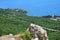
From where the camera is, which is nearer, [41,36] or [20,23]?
[41,36]

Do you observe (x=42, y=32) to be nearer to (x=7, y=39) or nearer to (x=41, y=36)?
(x=41, y=36)

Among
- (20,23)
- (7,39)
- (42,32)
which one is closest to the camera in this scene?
(7,39)

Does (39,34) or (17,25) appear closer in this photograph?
(39,34)

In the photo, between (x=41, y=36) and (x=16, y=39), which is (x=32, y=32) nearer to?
(x=41, y=36)

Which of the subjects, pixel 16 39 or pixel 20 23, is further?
pixel 20 23

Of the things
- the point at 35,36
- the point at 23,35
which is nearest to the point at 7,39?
the point at 23,35

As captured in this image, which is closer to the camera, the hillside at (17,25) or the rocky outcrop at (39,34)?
the rocky outcrop at (39,34)

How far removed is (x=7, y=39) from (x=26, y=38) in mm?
661

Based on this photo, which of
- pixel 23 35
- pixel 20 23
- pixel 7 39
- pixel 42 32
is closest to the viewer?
pixel 7 39

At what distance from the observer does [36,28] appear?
275 inches

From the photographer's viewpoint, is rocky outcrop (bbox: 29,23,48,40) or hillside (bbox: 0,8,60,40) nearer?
rocky outcrop (bbox: 29,23,48,40)

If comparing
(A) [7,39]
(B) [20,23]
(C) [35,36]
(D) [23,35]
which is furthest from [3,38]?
(B) [20,23]

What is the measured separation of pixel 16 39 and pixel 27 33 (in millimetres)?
481

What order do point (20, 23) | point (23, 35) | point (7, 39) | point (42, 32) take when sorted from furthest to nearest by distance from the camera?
point (20, 23) < point (42, 32) < point (23, 35) < point (7, 39)
